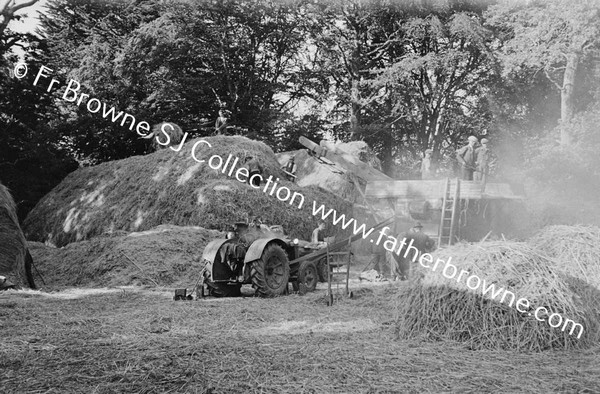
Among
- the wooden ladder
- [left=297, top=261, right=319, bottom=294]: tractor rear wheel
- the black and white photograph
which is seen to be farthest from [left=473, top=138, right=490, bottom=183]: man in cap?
[left=297, top=261, right=319, bottom=294]: tractor rear wheel

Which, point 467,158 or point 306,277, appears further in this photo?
point 467,158

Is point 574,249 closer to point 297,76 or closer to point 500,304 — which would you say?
point 500,304

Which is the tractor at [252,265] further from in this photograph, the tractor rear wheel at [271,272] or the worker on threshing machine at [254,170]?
the worker on threshing machine at [254,170]

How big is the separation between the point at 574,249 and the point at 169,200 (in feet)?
33.5

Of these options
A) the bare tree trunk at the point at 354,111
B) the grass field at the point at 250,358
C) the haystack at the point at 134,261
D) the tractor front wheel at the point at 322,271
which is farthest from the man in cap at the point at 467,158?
the bare tree trunk at the point at 354,111

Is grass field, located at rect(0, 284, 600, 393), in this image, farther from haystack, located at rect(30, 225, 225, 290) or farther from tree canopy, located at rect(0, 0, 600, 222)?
tree canopy, located at rect(0, 0, 600, 222)

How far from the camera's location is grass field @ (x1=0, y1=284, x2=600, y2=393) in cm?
382

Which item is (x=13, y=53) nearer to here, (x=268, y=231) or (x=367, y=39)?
(x=367, y=39)

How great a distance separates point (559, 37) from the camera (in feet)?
63.6

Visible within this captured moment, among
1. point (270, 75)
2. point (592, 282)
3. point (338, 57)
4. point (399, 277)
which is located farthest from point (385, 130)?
point (592, 282)

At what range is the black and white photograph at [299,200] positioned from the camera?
185 inches

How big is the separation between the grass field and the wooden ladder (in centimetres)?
413

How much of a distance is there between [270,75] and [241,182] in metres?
16.5

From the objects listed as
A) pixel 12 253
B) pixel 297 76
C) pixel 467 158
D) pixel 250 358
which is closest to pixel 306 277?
pixel 250 358
